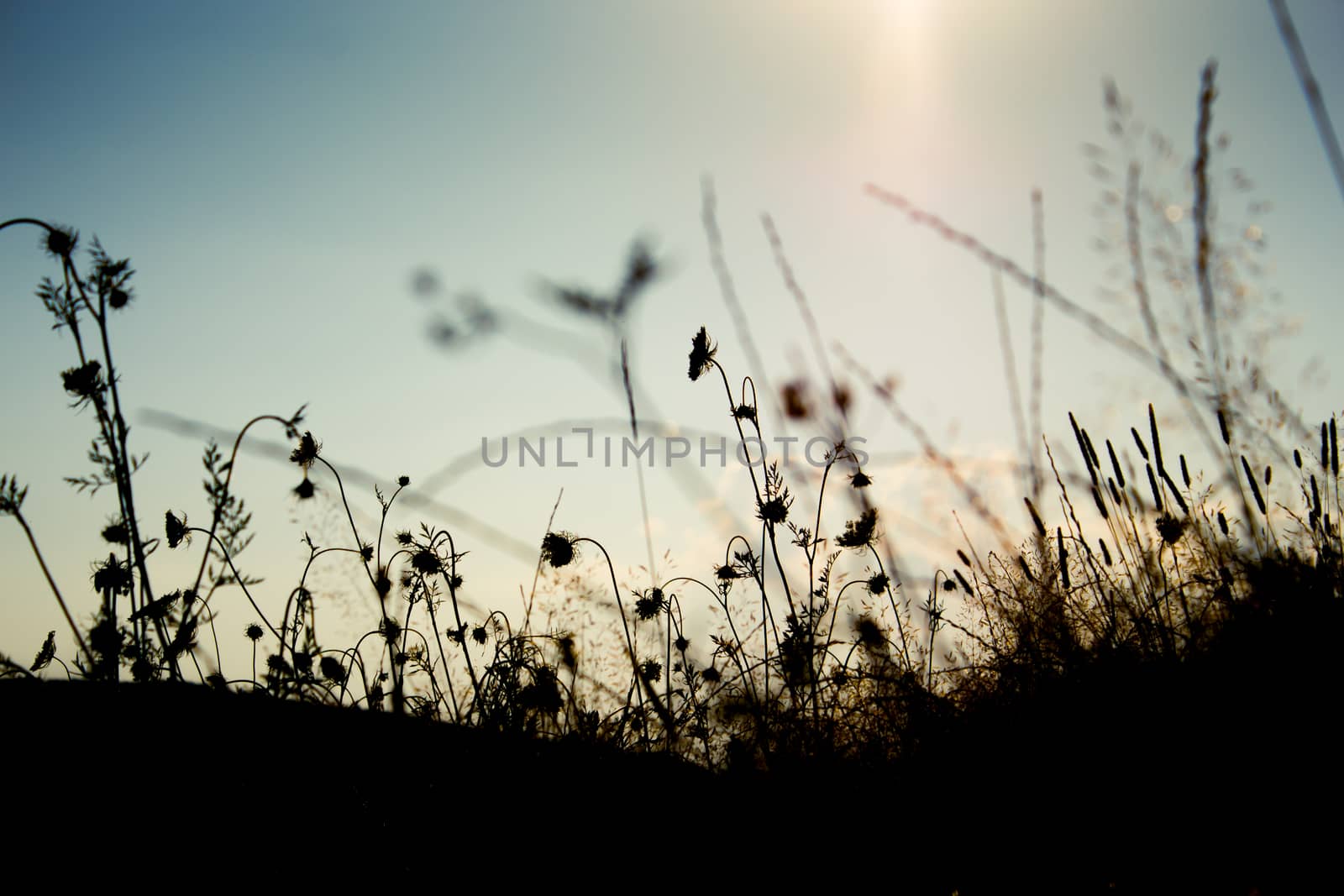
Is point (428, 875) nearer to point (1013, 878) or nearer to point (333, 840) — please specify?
point (333, 840)

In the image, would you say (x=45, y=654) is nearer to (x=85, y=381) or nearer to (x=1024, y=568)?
(x=85, y=381)

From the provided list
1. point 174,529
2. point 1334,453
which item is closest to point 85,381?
point 174,529

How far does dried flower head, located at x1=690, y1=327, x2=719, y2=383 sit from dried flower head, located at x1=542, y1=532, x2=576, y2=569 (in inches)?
35.4

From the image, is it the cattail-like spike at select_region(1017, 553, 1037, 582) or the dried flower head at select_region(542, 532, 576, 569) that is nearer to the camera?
the cattail-like spike at select_region(1017, 553, 1037, 582)

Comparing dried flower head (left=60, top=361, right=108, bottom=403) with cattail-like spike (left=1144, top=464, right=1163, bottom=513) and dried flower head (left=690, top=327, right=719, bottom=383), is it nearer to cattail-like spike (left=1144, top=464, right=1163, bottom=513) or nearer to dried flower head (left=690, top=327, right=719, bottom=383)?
dried flower head (left=690, top=327, right=719, bottom=383)

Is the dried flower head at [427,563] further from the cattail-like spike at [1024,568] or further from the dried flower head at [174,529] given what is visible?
the cattail-like spike at [1024,568]

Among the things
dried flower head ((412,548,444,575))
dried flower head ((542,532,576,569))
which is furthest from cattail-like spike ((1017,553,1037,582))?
dried flower head ((412,548,444,575))

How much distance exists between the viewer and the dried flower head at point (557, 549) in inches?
119

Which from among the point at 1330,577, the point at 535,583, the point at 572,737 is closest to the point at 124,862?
the point at 572,737

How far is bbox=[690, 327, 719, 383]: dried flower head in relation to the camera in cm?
261

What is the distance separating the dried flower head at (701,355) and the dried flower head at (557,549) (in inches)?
35.4

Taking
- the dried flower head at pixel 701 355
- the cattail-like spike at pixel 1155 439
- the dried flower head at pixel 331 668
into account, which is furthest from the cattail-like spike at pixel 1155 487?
the dried flower head at pixel 331 668

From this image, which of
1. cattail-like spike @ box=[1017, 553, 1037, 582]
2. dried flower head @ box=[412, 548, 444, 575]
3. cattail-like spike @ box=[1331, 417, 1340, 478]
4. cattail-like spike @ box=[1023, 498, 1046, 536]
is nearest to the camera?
cattail-like spike @ box=[1331, 417, 1340, 478]

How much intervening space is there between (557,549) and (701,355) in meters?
1.00
